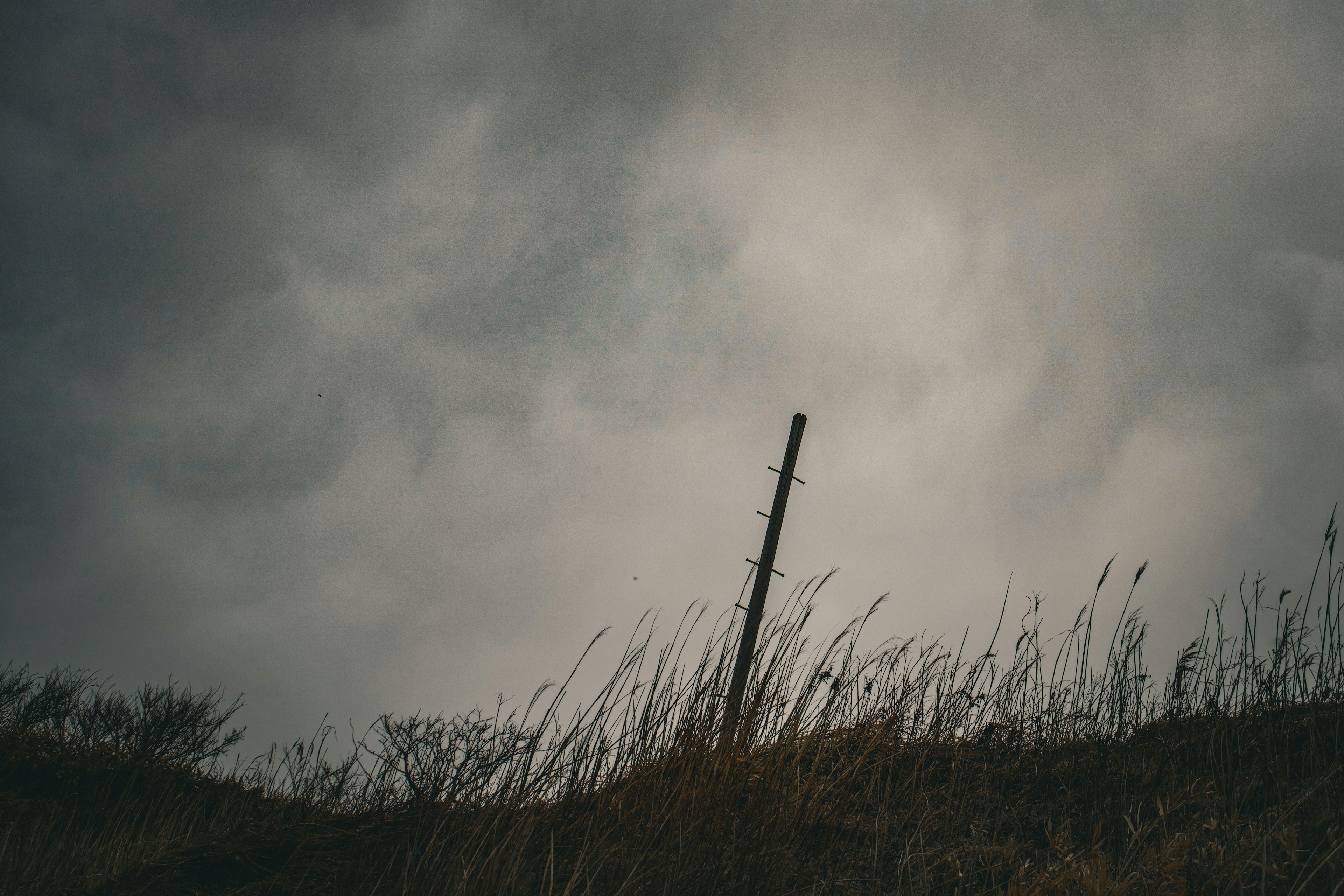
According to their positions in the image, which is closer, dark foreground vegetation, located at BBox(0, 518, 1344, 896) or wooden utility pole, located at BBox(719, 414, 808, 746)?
dark foreground vegetation, located at BBox(0, 518, 1344, 896)

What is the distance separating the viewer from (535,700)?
2283 mm

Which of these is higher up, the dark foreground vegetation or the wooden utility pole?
the wooden utility pole

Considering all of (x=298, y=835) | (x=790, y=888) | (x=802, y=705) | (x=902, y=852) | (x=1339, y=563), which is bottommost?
(x=298, y=835)

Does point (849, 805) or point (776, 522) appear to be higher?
point (776, 522)

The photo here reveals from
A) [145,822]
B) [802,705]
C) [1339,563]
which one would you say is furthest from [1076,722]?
[145,822]

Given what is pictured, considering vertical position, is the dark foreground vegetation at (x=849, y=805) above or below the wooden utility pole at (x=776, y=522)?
below

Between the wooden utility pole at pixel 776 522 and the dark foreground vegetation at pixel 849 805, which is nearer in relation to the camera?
the dark foreground vegetation at pixel 849 805

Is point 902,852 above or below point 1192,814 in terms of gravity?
below

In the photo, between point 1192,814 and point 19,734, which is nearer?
point 1192,814

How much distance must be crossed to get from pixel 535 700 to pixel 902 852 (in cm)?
145

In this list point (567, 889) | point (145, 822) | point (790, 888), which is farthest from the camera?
point (145, 822)

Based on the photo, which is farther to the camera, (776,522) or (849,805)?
(776,522)

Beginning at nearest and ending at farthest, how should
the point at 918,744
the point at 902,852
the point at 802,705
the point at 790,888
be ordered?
the point at 790,888
the point at 902,852
the point at 802,705
the point at 918,744

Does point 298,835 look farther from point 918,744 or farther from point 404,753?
point 918,744
